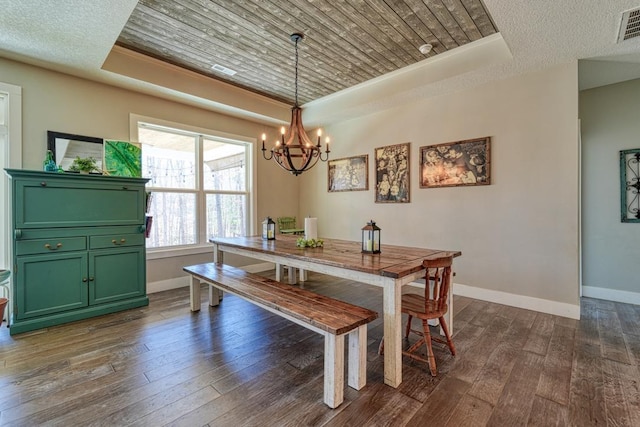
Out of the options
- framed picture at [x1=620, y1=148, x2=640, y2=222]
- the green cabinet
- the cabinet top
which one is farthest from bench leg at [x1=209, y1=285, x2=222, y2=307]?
framed picture at [x1=620, y1=148, x2=640, y2=222]

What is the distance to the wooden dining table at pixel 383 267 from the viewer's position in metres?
1.89

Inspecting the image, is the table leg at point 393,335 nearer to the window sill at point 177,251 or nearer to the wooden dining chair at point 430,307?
the wooden dining chair at point 430,307

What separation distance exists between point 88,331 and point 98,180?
1550 mm

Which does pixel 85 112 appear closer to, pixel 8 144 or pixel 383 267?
pixel 8 144

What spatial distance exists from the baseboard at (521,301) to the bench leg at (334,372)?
2726 mm

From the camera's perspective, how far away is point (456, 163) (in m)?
3.83

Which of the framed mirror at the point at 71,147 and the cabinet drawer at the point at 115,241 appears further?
the framed mirror at the point at 71,147

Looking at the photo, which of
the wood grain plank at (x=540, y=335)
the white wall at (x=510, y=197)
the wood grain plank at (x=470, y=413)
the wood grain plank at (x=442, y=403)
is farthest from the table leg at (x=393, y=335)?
the white wall at (x=510, y=197)

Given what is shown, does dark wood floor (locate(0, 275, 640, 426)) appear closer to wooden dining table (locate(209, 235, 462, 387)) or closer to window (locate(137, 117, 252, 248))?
wooden dining table (locate(209, 235, 462, 387))

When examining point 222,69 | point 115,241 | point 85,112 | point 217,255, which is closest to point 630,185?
point 217,255

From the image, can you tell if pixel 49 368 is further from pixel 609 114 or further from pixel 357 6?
pixel 609 114

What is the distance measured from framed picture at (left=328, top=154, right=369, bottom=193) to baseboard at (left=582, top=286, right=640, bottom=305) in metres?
3.29

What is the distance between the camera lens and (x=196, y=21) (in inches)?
110

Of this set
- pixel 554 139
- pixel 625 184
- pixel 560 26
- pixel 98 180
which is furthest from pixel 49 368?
pixel 625 184
